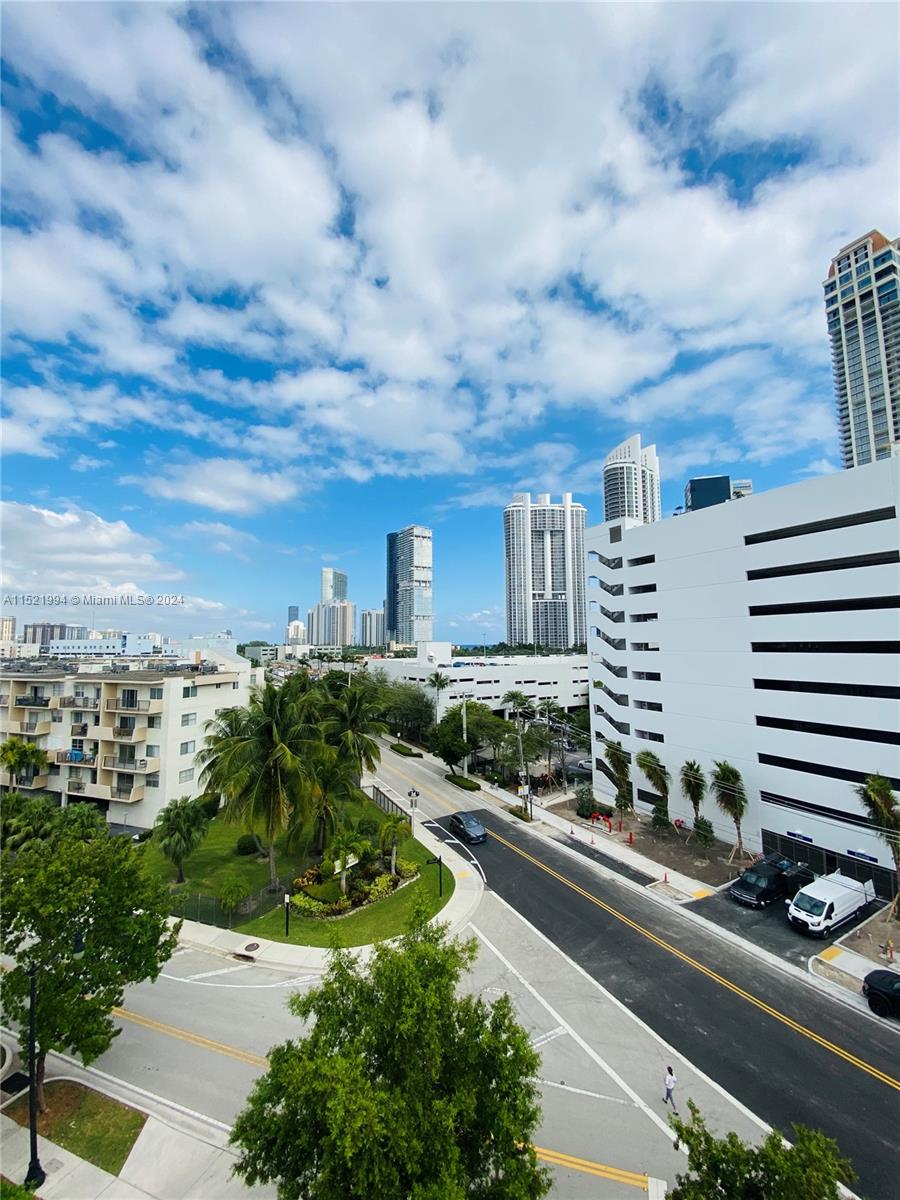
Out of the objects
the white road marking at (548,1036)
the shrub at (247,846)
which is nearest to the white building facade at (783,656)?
the white road marking at (548,1036)

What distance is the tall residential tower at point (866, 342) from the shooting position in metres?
91.6

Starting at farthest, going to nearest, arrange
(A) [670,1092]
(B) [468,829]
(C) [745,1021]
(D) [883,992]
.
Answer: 1. (B) [468,829]
2. (D) [883,992]
3. (C) [745,1021]
4. (A) [670,1092]

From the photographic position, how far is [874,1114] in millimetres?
13500

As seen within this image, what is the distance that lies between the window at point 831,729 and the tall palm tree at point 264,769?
1043 inches

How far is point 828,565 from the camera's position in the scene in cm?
2856

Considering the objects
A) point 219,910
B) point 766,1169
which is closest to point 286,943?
point 219,910

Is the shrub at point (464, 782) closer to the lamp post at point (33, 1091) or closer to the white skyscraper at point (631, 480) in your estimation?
the lamp post at point (33, 1091)

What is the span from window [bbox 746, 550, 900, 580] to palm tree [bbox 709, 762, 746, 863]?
38.6ft

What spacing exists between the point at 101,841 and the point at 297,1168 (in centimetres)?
1092

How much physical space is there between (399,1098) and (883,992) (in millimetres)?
18525

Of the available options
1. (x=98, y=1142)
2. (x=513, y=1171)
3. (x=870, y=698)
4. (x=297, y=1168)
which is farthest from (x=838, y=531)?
(x=98, y=1142)

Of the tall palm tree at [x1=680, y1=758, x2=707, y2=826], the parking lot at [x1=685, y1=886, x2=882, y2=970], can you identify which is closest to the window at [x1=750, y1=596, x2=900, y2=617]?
the tall palm tree at [x1=680, y1=758, x2=707, y2=826]

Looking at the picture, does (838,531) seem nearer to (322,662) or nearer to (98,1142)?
(98,1142)

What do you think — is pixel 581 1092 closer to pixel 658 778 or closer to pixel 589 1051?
pixel 589 1051
